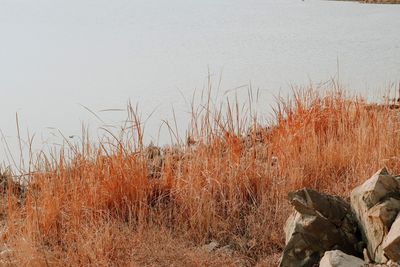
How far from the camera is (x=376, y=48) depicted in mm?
10039

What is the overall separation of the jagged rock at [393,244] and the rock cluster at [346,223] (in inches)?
1.8

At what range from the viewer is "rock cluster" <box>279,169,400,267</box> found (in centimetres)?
265

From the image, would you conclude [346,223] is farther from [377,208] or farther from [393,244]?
[393,244]

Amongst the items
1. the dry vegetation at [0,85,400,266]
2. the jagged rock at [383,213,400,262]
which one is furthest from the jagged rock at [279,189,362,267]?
the jagged rock at [383,213,400,262]

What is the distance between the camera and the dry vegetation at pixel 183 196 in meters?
3.07

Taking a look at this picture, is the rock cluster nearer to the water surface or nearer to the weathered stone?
the weathered stone

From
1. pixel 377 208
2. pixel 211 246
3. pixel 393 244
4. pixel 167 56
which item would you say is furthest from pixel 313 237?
pixel 167 56

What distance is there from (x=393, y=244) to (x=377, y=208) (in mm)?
277

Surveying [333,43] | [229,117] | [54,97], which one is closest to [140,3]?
[333,43]

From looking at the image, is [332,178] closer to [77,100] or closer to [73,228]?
[73,228]

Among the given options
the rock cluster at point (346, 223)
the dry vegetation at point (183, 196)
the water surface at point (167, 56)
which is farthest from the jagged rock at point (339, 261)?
the water surface at point (167, 56)

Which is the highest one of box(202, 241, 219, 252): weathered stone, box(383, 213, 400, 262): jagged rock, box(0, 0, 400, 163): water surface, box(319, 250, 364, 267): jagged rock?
box(0, 0, 400, 163): water surface

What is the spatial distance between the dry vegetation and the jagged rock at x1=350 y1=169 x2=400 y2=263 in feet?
1.66

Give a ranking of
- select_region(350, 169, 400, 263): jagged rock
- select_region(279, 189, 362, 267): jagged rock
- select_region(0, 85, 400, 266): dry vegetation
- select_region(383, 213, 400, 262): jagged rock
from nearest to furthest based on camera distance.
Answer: select_region(383, 213, 400, 262): jagged rock
select_region(350, 169, 400, 263): jagged rock
select_region(279, 189, 362, 267): jagged rock
select_region(0, 85, 400, 266): dry vegetation
